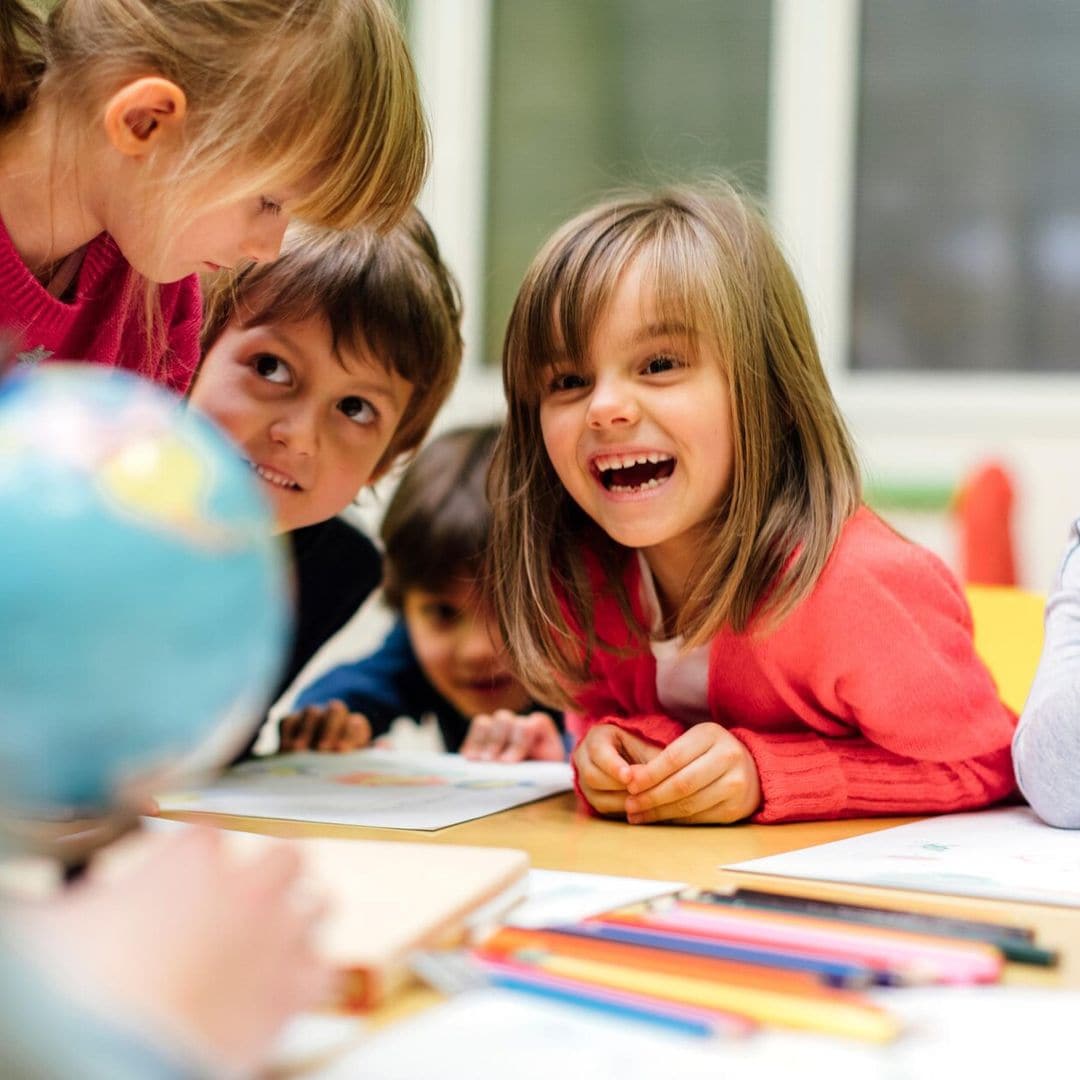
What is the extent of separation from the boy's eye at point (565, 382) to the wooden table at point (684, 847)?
1.05 ft

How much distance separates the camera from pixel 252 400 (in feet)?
3.98

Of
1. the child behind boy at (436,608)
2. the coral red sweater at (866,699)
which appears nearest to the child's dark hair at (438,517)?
the child behind boy at (436,608)

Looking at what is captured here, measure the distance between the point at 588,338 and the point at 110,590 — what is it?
2.32 ft

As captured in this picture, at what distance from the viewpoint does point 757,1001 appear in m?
0.44

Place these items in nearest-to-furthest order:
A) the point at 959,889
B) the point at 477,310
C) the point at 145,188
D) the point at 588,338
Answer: the point at 959,889, the point at 145,188, the point at 588,338, the point at 477,310

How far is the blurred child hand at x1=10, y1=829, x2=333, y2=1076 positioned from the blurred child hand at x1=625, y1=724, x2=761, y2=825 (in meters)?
0.53

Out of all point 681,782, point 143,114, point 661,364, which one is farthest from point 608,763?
point 143,114

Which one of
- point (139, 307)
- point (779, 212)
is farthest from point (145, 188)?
point (779, 212)

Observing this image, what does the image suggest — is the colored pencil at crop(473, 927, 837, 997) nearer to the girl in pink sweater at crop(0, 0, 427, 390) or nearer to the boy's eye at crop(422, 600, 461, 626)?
the girl in pink sweater at crop(0, 0, 427, 390)

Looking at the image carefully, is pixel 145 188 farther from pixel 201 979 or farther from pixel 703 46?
pixel 703 46

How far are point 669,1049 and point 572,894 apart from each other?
0.71ft

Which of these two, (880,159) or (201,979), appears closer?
(201,979)

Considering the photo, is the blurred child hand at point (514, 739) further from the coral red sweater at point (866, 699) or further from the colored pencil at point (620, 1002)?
the colored pencil at point (620, 1002)

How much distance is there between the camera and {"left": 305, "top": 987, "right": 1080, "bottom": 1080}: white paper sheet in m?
0.40
